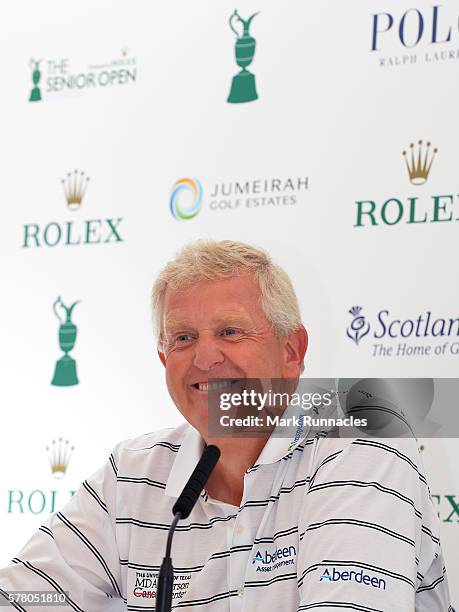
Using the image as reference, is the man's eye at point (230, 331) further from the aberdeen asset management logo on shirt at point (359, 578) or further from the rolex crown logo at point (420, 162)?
the rolex crown logo at point (420, 162)

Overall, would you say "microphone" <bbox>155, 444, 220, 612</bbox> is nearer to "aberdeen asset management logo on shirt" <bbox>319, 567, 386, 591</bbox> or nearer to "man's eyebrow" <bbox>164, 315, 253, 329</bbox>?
"aberdeen asset management logo on shirt" <bbox>319, 567, 386, 591</bbox>

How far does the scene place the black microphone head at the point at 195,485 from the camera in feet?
4.30

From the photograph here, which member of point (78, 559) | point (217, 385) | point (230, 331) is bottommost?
point (78, 559)

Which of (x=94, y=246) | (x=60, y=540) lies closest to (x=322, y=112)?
(x=94, y=246)

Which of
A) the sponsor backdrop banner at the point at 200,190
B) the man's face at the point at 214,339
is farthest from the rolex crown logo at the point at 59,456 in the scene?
the man's face at the point at 214,339

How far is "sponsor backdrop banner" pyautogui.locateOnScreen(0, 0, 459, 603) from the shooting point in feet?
8.80

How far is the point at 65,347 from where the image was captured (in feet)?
10.4

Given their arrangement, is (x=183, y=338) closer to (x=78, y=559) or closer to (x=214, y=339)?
(x=214, y=339)

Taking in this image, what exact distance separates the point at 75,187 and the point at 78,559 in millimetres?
1681

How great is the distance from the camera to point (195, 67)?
3.09m

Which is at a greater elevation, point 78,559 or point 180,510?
point 180,510

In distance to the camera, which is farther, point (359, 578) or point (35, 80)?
point (35, 80)

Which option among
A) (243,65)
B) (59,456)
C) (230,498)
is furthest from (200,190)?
(230,498)

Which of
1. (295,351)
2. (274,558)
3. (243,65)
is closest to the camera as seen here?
(274,558)
